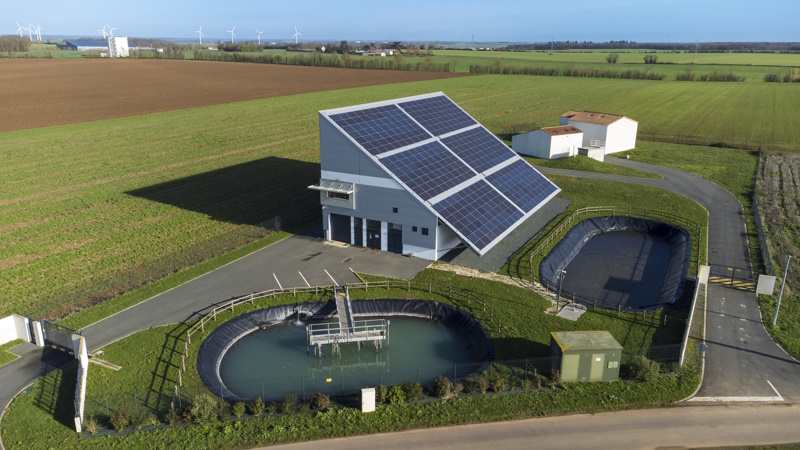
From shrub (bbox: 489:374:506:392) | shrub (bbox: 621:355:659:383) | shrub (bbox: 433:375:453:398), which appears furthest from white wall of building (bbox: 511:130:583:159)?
shrub (bbox: 433:375:453:398)

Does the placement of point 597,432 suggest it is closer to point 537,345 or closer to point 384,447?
point 537,345

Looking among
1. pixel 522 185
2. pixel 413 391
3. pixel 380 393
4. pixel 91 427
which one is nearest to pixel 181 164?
pixel 522 185

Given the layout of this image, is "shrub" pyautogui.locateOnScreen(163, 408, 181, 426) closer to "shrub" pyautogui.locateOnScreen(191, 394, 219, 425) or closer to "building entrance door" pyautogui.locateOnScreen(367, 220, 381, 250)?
"shrub" pyautogui.locateOnScreen(191, 394, 219, 425)

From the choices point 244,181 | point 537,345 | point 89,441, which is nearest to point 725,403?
point 537,345

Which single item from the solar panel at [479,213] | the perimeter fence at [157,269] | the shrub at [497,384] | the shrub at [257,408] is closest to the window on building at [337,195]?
the perimeter fence at [157,269]

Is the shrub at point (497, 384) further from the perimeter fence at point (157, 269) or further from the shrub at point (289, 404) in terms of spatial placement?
the perimeter fence at point (157, 269)

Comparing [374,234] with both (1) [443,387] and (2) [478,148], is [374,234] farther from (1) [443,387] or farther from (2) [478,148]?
(1) [443,387]
